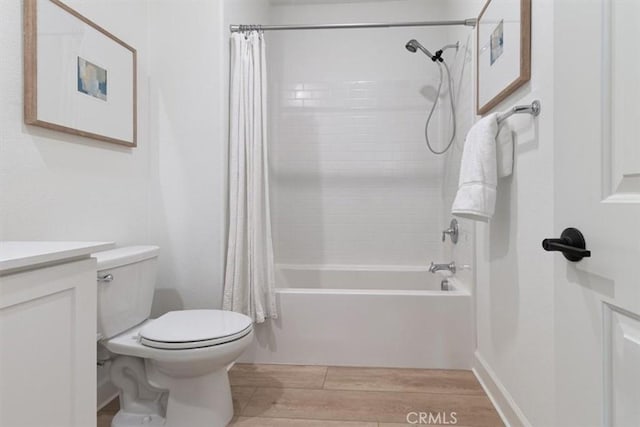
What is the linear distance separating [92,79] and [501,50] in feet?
5.77

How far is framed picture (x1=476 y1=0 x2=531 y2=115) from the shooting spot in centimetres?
132

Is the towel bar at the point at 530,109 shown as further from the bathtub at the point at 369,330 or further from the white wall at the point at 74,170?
the white wall at the point at 74,170

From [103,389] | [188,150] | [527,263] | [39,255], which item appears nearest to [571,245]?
[527,263]

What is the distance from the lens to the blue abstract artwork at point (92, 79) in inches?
61.1

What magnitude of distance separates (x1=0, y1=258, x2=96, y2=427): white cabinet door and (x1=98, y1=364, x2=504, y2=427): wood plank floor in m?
0.84

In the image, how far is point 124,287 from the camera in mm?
1525

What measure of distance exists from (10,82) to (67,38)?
0.32 meters

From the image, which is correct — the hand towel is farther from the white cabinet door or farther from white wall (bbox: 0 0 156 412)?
white wall (bbox: 0 0 156 412)

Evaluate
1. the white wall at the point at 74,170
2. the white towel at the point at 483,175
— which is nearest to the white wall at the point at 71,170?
the white wall at the point at 74,170

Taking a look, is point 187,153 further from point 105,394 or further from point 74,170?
point 105,394

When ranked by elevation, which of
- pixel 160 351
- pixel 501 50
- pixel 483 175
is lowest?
pixel 160 351

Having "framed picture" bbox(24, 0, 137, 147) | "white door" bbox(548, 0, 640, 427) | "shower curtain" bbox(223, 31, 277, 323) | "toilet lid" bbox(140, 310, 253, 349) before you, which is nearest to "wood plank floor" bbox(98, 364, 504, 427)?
"shower curtain" bbox(223, 31, 277, 323)

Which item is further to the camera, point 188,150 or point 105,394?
point 188,150

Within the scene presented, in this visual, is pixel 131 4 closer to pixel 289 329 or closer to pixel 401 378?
pixel 289 329
